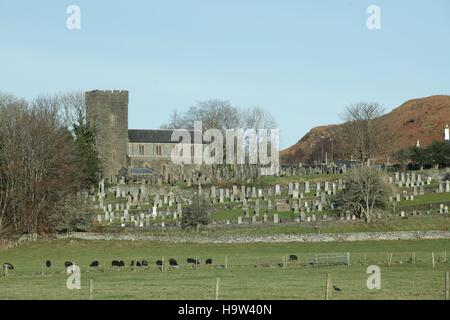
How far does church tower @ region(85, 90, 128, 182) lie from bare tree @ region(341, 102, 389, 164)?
95.8ft

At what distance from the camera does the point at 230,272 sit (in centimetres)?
4388

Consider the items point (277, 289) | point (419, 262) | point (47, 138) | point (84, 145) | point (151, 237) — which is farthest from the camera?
point (84, 145)

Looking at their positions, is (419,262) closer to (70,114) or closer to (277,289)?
(277,289)

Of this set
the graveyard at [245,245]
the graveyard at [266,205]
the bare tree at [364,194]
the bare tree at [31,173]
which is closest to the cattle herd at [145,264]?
the graveyard at [245,245]

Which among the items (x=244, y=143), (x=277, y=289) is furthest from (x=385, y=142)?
(x=277, y=289)

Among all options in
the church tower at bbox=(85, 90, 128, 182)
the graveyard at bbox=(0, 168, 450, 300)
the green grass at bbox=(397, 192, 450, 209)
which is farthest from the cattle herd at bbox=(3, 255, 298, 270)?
the church tower at bbox=(85, 90, 128, 182)

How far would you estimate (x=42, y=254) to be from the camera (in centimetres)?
6134

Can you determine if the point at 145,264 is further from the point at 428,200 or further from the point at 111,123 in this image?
the point at 111,123

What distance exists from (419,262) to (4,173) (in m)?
39.1

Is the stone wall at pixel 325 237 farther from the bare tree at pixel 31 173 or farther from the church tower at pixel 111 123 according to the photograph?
the church tower at pixel 111 123

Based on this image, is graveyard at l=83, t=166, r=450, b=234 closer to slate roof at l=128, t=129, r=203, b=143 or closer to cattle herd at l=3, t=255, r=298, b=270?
cattle herd at l=3, t=255, r=298, b=270

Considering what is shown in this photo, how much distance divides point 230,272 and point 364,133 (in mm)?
76523

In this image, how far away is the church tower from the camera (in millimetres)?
121875

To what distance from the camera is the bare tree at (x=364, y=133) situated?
116 metres
